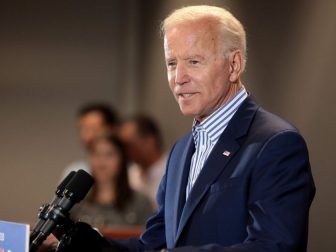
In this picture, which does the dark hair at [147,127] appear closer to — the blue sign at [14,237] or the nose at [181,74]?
the nose at [181,74]

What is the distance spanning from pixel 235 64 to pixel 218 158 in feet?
1.04

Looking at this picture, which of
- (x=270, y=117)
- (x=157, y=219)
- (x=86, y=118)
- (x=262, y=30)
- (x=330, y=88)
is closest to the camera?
(x=270, y=117)

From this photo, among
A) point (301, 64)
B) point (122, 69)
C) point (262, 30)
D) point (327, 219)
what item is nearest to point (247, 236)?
point (327, 219)

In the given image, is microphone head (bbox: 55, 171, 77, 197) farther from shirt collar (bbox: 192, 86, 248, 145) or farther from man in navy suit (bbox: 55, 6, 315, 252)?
shirt collar (bbox: 192, 86, 248, 145)

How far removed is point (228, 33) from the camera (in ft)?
7.55

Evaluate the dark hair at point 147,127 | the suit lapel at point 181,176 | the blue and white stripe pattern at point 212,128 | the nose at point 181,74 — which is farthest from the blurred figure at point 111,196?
the nose at point 181,74

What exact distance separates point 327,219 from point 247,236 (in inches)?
53.9

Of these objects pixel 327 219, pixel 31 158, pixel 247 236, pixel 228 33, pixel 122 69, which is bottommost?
pixel 31 158

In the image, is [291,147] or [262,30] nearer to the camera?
[291,147]

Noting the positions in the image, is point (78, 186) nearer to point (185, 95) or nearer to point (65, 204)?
point (65, 204)

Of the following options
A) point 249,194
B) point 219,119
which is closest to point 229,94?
point 219,119

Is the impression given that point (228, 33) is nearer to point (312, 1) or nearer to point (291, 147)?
point (291, 147)

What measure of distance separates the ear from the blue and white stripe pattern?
0.05 m

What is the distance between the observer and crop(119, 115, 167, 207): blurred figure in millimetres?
5820
